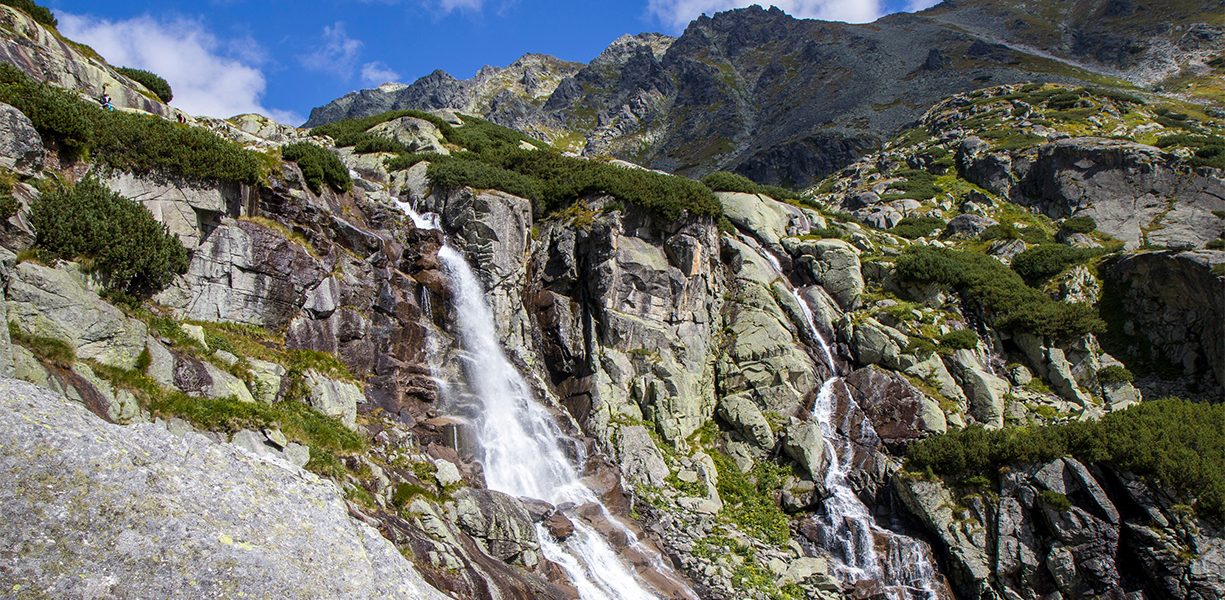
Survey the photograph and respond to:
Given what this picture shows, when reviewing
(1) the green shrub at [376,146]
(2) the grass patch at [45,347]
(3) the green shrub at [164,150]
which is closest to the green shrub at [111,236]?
(3) the green shrub at [164,150]

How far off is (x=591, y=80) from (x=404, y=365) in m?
157

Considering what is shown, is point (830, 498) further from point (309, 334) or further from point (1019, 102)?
point (1019, 102)

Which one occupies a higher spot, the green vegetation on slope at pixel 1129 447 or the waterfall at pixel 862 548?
the green vegetation on slope at pixel 1129 447

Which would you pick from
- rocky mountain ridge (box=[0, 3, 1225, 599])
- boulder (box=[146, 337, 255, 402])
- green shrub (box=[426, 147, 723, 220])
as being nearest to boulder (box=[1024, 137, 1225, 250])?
rocky mountain ridge (box=[0, 3, 1225, 599])

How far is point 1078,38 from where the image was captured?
5069 inches

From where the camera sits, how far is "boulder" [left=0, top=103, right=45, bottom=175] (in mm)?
15781

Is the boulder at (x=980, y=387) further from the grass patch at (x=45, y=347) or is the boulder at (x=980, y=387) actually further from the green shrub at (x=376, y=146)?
the green shrub at (x=376, y=146)

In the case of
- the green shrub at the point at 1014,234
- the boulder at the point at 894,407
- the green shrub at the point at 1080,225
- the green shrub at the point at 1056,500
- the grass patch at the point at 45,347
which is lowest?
the green shrub at the point at 1056,500

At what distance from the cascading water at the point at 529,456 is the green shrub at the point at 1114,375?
28.5 m

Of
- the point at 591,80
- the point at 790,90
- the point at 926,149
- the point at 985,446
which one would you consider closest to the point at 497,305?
the point at 985,446

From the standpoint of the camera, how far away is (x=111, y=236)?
53.2 ft

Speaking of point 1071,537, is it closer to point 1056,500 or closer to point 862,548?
point 1056,500

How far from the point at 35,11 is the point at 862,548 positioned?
154ft

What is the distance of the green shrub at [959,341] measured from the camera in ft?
107
